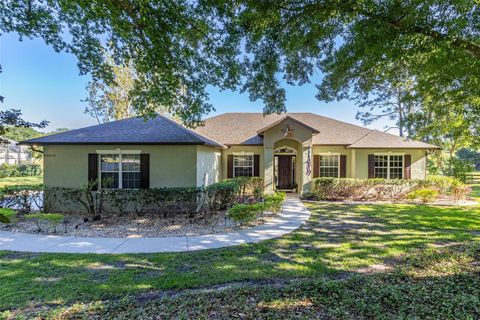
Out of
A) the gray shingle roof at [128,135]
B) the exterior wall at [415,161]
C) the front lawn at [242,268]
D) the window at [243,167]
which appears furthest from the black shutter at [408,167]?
the gray shingle roof at [128,135]

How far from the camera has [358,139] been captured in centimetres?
1673

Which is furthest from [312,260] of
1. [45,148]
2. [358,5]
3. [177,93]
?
[45,148]

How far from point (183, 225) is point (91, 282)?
4207mm

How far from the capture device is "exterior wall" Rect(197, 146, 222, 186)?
1128 cm

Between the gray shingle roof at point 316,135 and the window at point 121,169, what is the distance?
6.84 metres

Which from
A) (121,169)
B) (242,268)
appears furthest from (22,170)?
(242,268)

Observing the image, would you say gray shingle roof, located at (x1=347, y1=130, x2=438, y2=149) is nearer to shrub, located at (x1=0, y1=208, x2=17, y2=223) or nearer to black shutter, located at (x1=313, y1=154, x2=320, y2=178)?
black shutter, located at (x1=313, y1=154, x2=320, y2=178)

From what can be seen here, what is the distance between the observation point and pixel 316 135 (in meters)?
17.5

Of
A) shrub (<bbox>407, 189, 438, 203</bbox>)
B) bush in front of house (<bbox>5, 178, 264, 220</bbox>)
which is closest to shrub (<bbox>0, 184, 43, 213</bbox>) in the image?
bush in front of house (<bbox>5, 178, 264, 220</bbox>)

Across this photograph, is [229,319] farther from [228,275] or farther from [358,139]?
[358,139]

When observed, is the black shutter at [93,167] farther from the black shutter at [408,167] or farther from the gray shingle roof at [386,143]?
the black shutter at [408,167]

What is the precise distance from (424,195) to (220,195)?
38.1ft

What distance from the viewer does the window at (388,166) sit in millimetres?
15836

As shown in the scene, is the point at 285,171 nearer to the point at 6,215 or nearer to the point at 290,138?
the point at 290,138
